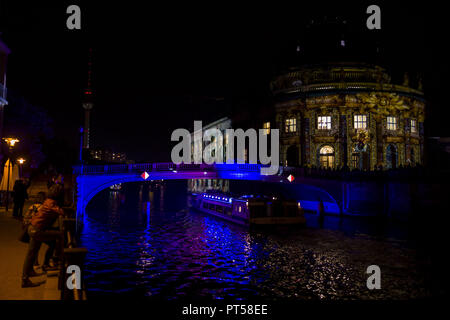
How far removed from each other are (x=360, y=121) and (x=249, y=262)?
33525 millimetres

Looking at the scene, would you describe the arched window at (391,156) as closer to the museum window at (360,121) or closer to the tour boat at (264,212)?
the museum window at (360,121)

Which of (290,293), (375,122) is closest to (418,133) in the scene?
(375,122)

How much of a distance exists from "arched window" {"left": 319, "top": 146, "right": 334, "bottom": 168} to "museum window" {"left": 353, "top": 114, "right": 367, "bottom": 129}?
4.24 meters

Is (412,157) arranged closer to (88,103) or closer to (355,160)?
(355,160)

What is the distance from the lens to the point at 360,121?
4881 cm

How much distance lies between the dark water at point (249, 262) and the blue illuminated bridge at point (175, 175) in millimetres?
3995

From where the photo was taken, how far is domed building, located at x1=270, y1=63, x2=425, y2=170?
47.9 m

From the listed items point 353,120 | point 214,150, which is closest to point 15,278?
point 353,120

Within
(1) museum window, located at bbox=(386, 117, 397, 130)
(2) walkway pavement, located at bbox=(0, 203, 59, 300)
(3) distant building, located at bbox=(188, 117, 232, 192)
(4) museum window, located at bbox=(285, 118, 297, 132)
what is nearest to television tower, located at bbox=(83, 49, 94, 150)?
(3) distant building, located at bbox=(188, 117, 232, 192)

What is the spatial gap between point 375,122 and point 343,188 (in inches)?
522

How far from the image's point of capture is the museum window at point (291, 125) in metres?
51.0

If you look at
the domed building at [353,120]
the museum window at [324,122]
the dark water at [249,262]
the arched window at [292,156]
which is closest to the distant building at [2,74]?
the dark water at [249,262]

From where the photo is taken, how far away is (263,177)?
39.5 m
